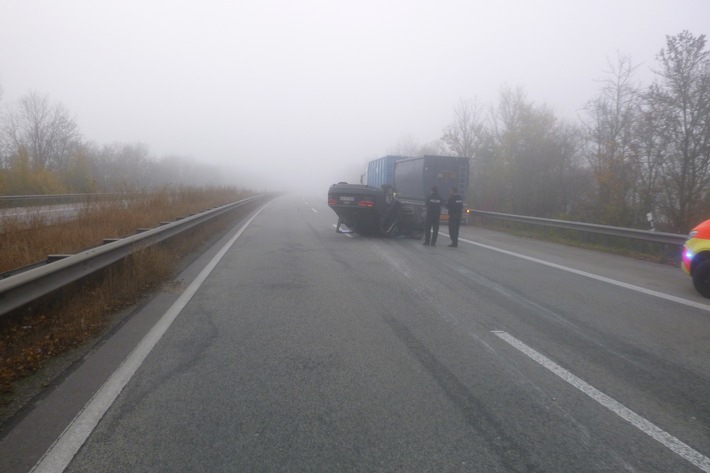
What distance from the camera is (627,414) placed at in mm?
3867

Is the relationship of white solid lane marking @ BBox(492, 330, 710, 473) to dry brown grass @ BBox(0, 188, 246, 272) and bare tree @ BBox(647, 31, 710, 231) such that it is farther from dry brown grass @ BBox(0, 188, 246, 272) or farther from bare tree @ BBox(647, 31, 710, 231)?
bare tree @ BBox(647, 31, 710, 231)

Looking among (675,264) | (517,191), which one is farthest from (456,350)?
(517,191)

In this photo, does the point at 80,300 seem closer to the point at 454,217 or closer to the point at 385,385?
the point at 385,385

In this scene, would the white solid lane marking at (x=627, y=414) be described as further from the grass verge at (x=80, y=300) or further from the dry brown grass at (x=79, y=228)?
the dry brown grass at (x=79, y=228)

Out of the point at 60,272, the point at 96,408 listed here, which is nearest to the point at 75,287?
the point at 60,272

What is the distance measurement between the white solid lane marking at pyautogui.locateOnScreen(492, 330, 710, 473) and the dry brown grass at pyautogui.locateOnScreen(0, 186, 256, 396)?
4.64 meters

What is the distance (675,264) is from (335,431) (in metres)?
11.7

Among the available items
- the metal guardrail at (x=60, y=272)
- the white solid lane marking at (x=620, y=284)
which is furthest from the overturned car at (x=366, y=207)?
the metal guardrail at (x=60, y=272)

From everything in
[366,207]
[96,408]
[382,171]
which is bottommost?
[96,408]

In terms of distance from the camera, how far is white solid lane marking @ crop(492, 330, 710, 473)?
10.7 feet

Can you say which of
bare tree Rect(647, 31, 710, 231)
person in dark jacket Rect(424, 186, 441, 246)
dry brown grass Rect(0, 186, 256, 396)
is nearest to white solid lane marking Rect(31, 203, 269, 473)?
dry brown grass Rect(0, 186, 256, 396)

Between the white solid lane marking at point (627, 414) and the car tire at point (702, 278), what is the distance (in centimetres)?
466

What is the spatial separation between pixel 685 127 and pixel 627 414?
16.6m

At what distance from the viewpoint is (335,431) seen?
3561 mm
